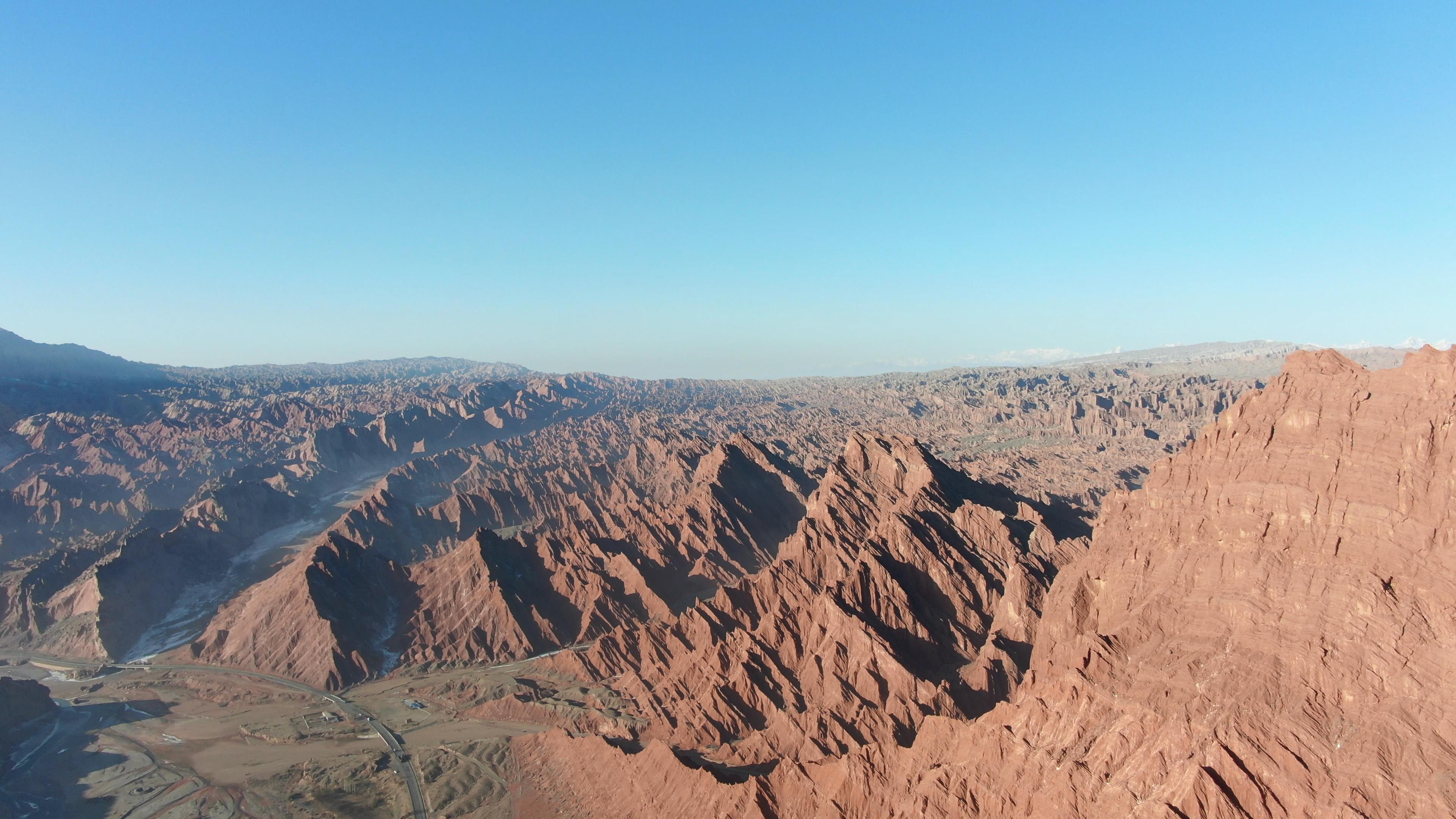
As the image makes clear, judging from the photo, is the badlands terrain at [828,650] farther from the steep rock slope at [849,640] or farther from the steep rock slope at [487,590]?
the steep rock slope at [487,590]

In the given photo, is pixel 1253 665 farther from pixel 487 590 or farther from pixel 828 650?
pixel 487 590

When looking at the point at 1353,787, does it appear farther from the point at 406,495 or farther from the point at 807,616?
the point at 406,495

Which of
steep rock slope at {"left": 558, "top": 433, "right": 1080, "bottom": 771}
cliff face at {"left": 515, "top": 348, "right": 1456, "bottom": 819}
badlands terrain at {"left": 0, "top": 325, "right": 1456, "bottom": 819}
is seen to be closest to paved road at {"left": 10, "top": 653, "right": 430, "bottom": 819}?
badlands terrain at {"left": 0, "top": 325, "right": 1456, "bottom": 819}

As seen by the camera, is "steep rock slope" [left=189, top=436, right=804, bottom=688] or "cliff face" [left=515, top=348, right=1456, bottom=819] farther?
"steep rock slope" [left=189, top=436, right=804, bottom=688]

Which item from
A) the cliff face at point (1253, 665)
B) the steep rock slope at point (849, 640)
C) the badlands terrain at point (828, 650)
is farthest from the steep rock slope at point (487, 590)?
the cliff face at point (1253, 665)

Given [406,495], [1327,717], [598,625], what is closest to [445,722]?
[598,625]

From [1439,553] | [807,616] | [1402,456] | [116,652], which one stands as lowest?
[116,652]

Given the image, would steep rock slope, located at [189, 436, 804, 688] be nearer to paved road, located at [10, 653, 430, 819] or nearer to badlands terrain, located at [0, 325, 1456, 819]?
badlands terrain, located at [0, 325, 1456, 819]
